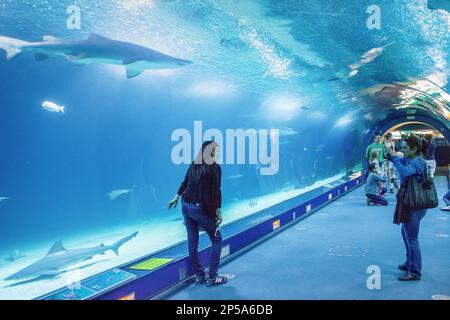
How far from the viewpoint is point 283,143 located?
12977 millimetres

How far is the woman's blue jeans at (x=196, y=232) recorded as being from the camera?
152 inches

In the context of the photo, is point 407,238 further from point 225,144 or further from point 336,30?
point 225,144

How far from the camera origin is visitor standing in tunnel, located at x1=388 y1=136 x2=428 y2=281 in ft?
12.7

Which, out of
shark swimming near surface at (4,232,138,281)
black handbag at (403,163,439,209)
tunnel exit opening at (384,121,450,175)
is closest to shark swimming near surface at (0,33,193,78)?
shark swimming near surface at (4,232,138,281)

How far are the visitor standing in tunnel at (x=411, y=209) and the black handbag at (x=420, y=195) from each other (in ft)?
0.16

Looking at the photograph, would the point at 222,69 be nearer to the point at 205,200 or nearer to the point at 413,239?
the point at 205,200

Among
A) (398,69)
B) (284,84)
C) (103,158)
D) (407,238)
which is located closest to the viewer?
(407,238)

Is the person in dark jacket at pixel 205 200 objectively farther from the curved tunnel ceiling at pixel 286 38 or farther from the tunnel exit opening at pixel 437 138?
the tunnel exit opening at pixel 437 138

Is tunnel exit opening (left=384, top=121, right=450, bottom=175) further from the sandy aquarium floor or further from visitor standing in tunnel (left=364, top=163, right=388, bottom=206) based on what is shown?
visitor standing in tunnel (left=364, top=163, right=388, bottom=206)

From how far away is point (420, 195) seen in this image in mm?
3812

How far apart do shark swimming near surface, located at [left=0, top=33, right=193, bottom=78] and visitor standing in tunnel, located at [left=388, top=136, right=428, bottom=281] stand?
321cm
